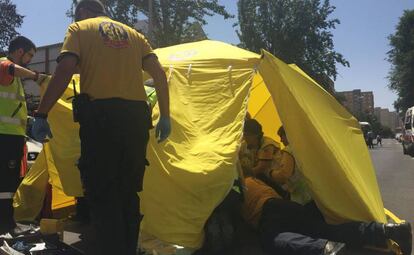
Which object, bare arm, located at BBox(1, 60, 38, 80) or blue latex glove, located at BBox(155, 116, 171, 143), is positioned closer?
blue latex glove, located at BBox(155, 116, 171, 143)

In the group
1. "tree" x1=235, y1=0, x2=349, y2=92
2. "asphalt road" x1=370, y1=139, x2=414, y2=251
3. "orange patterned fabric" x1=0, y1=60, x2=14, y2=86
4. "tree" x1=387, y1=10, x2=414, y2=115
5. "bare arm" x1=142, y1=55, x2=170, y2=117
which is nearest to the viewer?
"bare arm" x1=142, y1=55, x2=170, y2=117

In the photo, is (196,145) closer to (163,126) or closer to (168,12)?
(163,126)

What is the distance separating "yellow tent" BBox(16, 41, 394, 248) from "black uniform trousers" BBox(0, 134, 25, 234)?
0.17 meters

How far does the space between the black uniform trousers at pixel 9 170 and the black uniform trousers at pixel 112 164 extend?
2.14 metres

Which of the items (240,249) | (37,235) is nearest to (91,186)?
(37,235)

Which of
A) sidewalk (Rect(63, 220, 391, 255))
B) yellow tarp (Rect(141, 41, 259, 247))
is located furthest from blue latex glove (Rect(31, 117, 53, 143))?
sidewalk (Rect(63, 220, 391, 255))

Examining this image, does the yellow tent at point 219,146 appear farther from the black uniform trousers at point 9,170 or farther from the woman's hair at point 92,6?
the woman's hair at point 92,6

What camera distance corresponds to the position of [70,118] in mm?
4824

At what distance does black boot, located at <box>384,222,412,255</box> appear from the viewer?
3.81m

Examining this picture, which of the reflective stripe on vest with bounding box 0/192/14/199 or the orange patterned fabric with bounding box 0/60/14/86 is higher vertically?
the orange patterned fabric with bounding box 0/60/14/86

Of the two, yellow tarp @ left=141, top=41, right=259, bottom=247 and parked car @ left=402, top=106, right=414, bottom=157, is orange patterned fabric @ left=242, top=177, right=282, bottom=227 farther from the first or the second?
parked car @ left=402, top=106, right=414, bottom=157

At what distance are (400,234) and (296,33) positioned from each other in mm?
27629

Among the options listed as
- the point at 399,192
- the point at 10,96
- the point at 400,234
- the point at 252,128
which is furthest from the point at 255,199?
the point at 399,192

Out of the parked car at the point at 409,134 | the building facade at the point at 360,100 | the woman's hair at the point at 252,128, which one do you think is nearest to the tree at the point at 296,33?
the parked car at the point at 409,134
